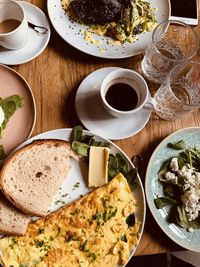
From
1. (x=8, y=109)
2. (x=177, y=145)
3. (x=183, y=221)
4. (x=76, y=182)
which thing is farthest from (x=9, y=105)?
(x=183, y=221)

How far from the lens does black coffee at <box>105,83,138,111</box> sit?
1.51 m

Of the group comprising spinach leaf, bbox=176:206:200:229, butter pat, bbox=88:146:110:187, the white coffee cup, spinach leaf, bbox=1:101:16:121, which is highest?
the white coffee cup

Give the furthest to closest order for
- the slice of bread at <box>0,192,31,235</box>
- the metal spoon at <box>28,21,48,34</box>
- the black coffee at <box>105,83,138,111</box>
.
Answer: the metal spoon at <box>28,21,48,34</box>, the black coffee at <box>105,83,138,111</box>, the slice of bread at <box>0,192,31,235</box>

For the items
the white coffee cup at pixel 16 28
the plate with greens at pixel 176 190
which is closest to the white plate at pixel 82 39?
the white coffee cup at pixel 16 28

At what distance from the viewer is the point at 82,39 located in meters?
1.62

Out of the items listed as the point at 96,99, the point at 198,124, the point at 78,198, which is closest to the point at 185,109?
the point at 198,124

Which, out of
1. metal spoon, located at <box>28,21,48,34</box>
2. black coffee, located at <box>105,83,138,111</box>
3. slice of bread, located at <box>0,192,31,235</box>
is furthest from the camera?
metal spoon, located at <box>28,21,48,34</box>

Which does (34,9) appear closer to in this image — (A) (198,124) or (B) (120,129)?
(B) (120,129)

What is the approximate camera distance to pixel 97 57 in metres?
1.63

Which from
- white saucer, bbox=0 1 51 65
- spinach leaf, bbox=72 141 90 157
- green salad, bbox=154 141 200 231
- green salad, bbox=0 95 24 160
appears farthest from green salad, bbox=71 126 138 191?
white saucer, bbox=0 1 51 65

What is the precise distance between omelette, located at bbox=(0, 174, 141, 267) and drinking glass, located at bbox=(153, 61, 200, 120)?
0.96ft

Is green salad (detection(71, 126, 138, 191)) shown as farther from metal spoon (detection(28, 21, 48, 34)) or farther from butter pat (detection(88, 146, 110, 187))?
metal spoon (detection(28, 21, 48, 34))

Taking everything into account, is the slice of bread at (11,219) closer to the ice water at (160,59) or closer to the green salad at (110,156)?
Answer: the green salad at (110,156)

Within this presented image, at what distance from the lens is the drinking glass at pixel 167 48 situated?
1.59 m
